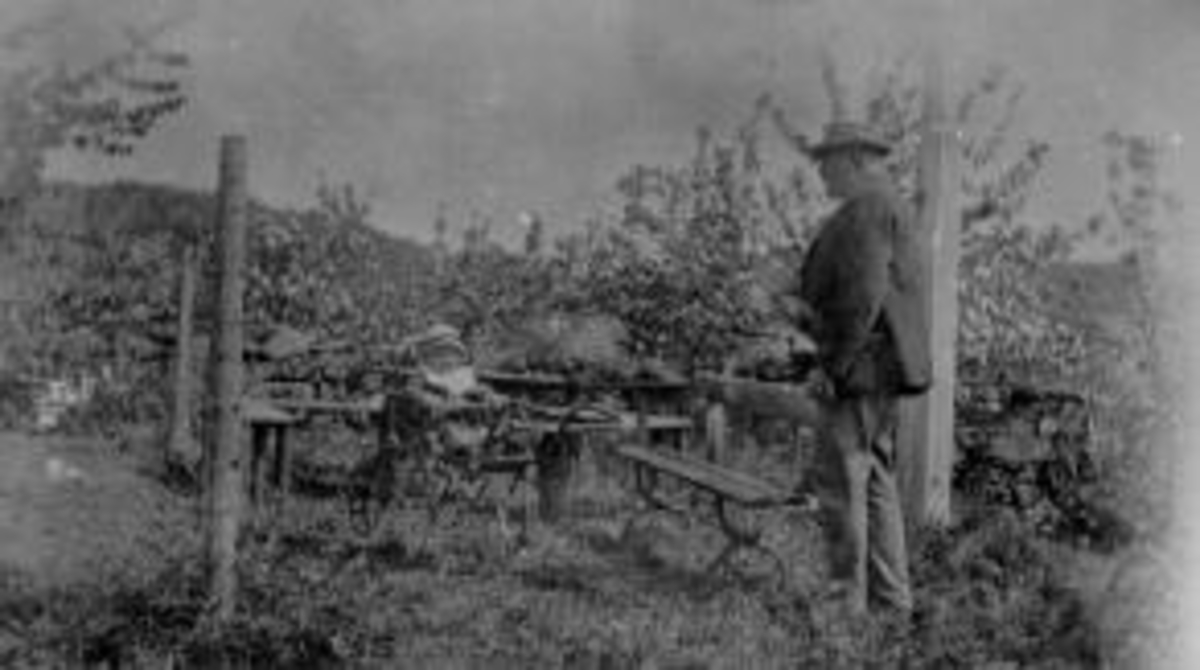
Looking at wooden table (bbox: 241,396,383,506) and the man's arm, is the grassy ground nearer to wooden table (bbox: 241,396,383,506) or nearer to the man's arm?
wooden table (bbox: 241,396,383,506)

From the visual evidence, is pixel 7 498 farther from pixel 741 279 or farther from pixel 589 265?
pixel 589 265

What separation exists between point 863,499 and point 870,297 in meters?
0.84

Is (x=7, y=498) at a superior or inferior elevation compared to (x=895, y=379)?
inferior

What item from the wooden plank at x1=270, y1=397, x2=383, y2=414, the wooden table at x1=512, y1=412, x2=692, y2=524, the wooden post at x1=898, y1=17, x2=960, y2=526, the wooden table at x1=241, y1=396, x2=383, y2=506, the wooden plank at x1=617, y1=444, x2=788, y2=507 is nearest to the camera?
the wooden plank at x1=617, y1=444, x2=788, y2=507

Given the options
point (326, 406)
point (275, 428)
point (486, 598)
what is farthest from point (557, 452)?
point (486, 598)

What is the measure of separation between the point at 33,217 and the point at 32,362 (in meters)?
2.75

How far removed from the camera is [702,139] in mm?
16453

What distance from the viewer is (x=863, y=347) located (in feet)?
22.0

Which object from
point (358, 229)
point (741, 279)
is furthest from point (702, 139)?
point (358, 229)

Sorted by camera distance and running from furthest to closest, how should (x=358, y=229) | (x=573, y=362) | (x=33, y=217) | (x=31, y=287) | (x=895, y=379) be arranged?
(x=358, y=229) → (x=573, y=362) → (x=31, y=287) → (x=33, y=217) → (x=895, y=379)

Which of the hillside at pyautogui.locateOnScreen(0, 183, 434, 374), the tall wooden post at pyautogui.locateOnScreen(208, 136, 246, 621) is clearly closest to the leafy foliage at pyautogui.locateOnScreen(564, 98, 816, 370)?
the hillside at pyautogui.locateOnScreen(0, 183, 434, 374)

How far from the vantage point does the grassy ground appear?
559 centimetres

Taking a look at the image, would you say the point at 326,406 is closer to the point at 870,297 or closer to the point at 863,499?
the point at 863,499

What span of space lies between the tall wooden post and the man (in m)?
2.40
